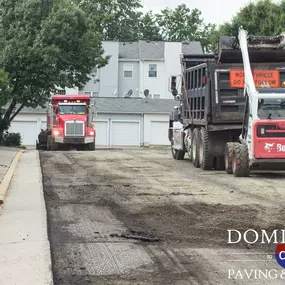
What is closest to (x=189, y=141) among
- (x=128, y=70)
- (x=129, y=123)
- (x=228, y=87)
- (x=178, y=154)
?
(x=178, y=154)

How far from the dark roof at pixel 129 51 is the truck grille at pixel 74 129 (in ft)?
99.9

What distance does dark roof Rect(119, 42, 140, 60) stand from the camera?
216ft

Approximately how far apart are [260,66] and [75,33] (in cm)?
2377

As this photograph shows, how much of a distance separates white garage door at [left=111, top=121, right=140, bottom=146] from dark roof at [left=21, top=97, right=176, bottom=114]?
122 centimetres

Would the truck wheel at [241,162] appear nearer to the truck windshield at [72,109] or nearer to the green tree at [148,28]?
the truck windshield at [72,109]

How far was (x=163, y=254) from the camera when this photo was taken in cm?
737

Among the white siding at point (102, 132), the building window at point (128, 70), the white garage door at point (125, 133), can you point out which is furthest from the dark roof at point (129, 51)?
the white siding at point (102, 132)

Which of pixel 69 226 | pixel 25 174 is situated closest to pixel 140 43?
pixel 25 174

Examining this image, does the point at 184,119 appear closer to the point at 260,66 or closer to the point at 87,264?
the point at 260,66

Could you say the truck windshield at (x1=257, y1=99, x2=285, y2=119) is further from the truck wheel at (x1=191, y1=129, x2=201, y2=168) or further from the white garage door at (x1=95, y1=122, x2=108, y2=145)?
the white garage door at (x1=95, y1=122, x2=108, y2=145)

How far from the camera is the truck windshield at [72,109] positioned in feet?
120

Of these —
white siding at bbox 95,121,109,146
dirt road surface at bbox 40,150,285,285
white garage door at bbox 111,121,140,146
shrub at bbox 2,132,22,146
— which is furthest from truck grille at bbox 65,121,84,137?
white garage door at bbox 111,121,140,146

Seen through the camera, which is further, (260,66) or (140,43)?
(140,43)

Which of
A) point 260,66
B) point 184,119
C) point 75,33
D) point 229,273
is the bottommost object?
point 229,273
